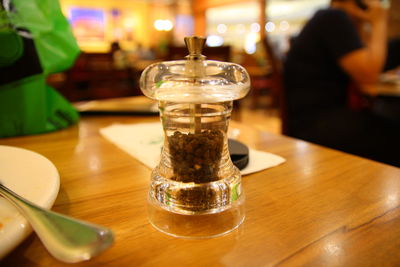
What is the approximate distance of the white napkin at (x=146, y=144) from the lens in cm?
44

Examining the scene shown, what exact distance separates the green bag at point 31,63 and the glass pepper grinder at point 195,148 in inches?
14.8

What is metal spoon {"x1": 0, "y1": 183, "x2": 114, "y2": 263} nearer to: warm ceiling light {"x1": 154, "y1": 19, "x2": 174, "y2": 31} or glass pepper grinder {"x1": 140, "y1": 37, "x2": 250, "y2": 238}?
glass pepper grinder {"x1": 140, "y1": 37, "x2": 250, "y2": 238}

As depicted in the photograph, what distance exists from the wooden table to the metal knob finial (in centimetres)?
17

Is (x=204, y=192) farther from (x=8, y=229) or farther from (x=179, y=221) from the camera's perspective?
(x=8, y=229)

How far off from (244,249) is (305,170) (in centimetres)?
22

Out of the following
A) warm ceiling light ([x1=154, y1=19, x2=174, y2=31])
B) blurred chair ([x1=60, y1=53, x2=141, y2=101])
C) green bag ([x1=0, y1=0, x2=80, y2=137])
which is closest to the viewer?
green bag ([x1=0, y1=0, x2=80, y2=137])

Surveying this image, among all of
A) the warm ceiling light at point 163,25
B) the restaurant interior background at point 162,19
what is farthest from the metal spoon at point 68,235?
the warm ceiling light at point 163,25

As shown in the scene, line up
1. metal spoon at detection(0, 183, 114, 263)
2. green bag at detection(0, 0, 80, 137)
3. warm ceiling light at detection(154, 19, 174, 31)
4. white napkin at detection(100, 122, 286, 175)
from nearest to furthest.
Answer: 1. metal spoon at detection(0, 183, 114, 263)
2. white napkin at detection(100, 122, 286, 175)
3. green bag at detection(0, 0, 80, 137)
4. warm ceiling light at detection(154, 19, 174, 31)

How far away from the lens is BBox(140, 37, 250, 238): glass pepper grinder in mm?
283

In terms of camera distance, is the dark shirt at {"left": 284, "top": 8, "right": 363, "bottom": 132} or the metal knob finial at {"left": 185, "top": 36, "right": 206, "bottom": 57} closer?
the metal knob finial at {"left": 185, "top": 36, "right": 206, "bottom": 57}

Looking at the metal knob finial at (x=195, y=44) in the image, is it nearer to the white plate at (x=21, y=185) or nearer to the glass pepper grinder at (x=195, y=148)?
the glass pepper grinder at (x=195, y=148)

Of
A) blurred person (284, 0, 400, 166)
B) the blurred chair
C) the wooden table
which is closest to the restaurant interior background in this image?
the blurred chair

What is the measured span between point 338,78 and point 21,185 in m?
1.11

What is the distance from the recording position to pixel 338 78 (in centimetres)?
112
